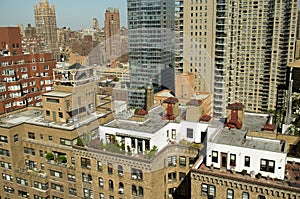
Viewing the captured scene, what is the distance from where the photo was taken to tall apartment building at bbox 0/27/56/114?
31241 millimetres

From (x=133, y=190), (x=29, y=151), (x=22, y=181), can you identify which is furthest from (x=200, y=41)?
(x=133, y=190)

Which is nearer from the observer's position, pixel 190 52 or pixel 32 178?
pixel 32 178

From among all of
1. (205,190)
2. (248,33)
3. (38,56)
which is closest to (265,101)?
(248,33)

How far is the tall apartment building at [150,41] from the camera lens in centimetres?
4658

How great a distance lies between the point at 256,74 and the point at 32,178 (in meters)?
42.3

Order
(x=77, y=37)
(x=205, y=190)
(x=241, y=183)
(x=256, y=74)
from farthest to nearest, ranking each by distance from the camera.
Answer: (x=77, y=37) < (x=256, y=74) < (x=205, y=190) < (x=241, y=183)

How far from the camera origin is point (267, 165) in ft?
42.0

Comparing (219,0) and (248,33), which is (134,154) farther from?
(248,33)

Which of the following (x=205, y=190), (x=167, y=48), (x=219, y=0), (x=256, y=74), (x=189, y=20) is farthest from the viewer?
(x=256, y=74)

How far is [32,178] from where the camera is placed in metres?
20.0

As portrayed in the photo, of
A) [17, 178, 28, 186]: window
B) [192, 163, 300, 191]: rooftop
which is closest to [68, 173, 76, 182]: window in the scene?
[17, 178, 28, 186]: window

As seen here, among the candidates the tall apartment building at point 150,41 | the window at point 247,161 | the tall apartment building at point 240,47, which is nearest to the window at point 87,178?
the window at point 247,161

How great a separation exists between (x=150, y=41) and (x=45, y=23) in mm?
74361

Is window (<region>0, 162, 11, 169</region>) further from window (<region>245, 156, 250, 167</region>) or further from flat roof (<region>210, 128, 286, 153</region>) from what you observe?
window (<region>245, 156, 250, 167</region>)
